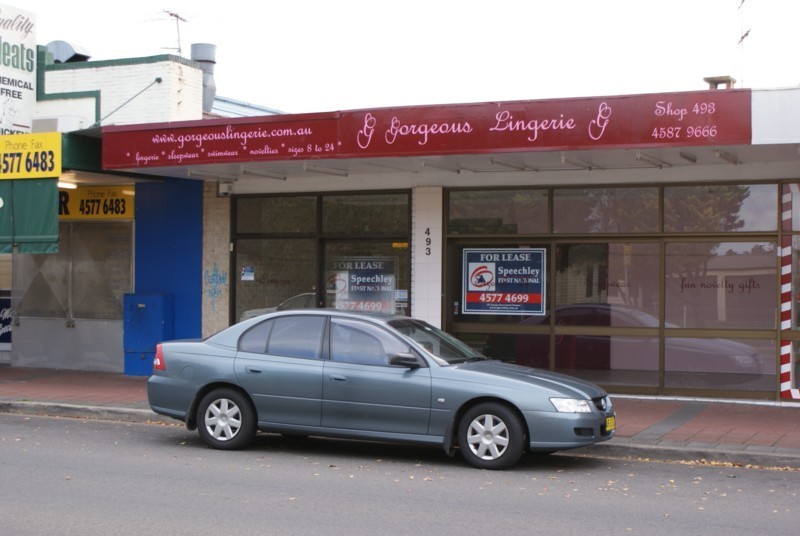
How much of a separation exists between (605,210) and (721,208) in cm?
159

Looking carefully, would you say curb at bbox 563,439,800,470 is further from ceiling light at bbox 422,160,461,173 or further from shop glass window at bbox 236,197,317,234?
shop glass window at bbox 236,197,317,234

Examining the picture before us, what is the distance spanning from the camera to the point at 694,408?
12648 mm

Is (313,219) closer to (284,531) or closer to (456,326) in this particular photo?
(456,326)

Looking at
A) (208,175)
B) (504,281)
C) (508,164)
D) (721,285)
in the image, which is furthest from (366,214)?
(721,285)

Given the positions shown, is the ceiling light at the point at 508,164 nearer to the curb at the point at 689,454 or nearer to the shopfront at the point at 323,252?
the shopfront at the point at 323,252

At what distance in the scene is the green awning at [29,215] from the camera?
48.8ft

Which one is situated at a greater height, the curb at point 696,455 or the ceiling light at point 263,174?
the ceiling light at point 263,174

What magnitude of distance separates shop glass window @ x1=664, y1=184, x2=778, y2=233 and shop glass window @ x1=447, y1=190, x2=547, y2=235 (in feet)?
6.09

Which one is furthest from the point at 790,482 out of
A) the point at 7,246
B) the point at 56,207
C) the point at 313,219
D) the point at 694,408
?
the point at 7,246

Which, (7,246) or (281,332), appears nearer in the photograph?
(281,332)

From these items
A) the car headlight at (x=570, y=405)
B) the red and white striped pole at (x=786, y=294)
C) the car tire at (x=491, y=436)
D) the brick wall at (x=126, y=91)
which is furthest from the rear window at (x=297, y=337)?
the brick wall at (x=126, y=91)

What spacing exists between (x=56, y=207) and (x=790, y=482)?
11143mm

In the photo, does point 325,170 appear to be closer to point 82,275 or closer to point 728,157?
point 82,275

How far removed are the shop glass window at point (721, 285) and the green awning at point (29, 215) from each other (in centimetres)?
930
